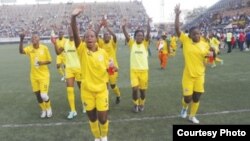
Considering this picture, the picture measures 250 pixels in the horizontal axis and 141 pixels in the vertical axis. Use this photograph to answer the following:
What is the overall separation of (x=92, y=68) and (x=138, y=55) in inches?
130

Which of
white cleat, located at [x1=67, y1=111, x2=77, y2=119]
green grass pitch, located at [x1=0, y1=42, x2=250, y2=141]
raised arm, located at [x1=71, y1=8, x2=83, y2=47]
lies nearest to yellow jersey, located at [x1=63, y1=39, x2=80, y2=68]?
white cleat, located at [x1=67, y1=111, x2=77, y2=119]

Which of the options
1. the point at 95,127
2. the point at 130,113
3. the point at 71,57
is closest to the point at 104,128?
the point at 95,127

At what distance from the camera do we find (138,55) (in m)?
9.61

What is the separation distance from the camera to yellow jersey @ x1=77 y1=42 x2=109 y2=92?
6426mm

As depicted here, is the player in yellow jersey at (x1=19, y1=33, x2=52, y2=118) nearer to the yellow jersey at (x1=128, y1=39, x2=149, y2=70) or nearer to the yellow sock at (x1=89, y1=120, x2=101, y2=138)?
the yellow jersey at (x1=128, y1=39, x2=149, y2=70)

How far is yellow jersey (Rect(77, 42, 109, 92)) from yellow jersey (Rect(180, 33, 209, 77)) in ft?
8.33

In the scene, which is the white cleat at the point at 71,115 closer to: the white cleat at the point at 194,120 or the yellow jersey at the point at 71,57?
the yellow jersey at the point at 71,57

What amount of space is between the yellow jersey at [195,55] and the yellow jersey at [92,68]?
254 centimetres

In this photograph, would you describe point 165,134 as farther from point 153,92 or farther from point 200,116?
point 153,92

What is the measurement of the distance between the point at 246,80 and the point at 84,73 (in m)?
9.12

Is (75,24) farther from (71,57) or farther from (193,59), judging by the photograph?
(71,57)

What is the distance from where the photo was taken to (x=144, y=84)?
9672 millimetres

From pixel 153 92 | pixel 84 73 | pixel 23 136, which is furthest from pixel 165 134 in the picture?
pixel 153 92

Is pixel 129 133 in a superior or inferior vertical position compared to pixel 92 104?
inferior
